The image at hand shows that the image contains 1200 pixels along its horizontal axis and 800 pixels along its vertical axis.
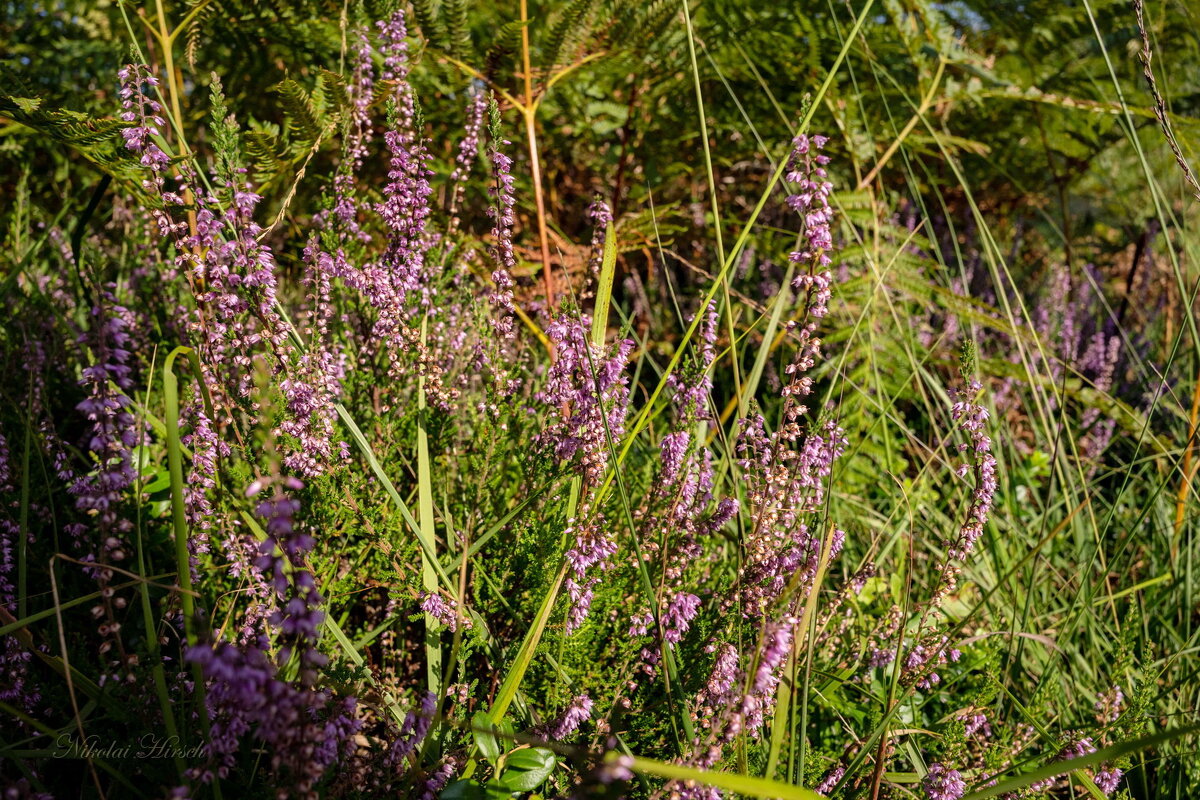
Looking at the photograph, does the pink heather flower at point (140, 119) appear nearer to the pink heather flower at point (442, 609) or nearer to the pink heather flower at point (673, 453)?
the pink heather flower at point (442, 609)

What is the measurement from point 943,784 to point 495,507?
3.98ft

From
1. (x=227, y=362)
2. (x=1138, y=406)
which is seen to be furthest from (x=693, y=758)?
(x=1138, y=406)

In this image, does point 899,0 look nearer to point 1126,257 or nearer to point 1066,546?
point 1066,546

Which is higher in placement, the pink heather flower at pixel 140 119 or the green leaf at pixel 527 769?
the pink heather flower at pixel 140 119

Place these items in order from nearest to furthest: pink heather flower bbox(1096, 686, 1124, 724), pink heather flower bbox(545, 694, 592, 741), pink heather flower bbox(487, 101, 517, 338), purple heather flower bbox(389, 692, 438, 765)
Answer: purple heather flower bbox(389, 692, 438, 765), pink heather flower bbox(545, 694, 592, 741), pink heather flower bbox(487, 101, 517, 338), pink heather flower bbox(1096, 686, 1124, 724)

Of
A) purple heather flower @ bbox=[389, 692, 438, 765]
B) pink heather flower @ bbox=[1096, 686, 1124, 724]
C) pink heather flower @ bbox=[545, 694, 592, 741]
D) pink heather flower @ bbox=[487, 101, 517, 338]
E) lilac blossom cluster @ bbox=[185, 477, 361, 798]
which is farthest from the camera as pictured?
pink heather flower @ bbox=[1096, 686, 1124, 724]

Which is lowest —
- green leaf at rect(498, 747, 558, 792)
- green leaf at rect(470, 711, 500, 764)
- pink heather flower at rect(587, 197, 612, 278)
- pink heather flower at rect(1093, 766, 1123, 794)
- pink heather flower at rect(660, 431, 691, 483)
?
pink heather flower at rect(1093, 766, 1123, 794)

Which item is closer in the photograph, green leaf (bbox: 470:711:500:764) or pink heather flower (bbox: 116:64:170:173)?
green leaf (bbox: 470:711:500:764)

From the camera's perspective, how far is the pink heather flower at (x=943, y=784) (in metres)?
1.66

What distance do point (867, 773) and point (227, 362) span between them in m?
1.88

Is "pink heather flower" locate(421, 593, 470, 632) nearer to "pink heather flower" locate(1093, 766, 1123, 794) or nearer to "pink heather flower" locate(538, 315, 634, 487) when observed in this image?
"pink heather flower" locate(538, 315, 634, 487)

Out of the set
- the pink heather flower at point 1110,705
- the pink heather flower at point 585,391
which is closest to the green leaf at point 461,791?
the pink heather flower at point 585,391

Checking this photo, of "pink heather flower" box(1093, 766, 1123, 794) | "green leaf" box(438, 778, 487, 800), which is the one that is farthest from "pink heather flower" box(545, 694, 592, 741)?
"pink heather flower" box(1093, 766, 1123, 794)

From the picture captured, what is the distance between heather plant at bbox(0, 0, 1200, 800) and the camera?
146cm
